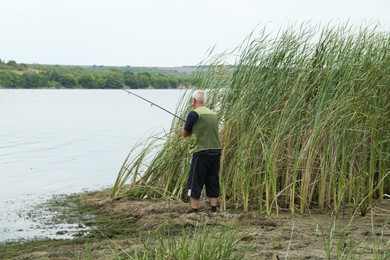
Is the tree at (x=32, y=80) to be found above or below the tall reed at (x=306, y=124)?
below

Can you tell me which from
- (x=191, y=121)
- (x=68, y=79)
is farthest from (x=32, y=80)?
(x=191, y=121)

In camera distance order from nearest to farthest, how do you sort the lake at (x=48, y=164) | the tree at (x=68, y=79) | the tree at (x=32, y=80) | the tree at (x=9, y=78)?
1. the lake at (x=48, y=164)
2. the tree at (x=9, y=78)
3. the tree at (x=68, y=79)
4. the tree at (x=32, y=80)

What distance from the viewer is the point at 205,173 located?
30.5 feet

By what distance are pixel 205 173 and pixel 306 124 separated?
1.48m

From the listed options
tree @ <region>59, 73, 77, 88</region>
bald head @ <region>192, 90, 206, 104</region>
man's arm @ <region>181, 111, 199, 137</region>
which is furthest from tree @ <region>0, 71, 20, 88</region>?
man's arm @ <region>181, 111, 199, 137</region>

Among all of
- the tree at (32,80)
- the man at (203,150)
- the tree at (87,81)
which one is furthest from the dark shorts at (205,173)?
the tree at (32,80)

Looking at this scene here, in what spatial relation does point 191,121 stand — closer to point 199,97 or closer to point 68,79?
point 199,97

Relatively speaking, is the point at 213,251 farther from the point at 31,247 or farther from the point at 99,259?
the point at 31,247

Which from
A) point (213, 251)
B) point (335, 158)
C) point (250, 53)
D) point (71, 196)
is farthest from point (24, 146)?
point (213, 251)

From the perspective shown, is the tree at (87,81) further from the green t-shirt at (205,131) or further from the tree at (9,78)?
the green t-shirt at (205,131)

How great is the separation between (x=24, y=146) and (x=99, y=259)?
2024 cm

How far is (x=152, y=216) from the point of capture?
30.8 ft

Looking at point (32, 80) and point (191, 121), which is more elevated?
point (191, 121)

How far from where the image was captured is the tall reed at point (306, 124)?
358 inches
